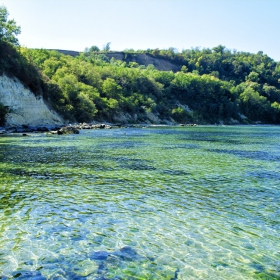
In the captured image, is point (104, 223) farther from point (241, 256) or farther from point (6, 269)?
point (241, 256)

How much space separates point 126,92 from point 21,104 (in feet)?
223

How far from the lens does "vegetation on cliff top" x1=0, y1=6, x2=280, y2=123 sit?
76.7 metres

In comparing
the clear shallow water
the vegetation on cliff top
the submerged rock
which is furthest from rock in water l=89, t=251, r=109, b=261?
the vegetation on cliff top

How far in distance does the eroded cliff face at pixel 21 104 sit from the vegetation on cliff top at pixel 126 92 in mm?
2714

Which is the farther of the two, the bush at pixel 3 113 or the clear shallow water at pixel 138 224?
the bush at pixel 3 113

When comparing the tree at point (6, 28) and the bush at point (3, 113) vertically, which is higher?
the tree at point (6, 28)

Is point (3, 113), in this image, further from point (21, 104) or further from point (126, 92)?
point (126, 92)

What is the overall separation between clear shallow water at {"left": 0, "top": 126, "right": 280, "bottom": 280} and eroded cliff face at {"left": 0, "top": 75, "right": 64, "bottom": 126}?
1711 inches

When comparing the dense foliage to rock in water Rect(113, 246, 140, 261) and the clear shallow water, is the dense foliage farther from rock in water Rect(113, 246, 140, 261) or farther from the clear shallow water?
rock in water Rect(113, 246, 140, 261)

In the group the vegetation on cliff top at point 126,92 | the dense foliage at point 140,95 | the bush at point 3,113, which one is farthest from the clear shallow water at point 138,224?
the dense foliage at point 140,95

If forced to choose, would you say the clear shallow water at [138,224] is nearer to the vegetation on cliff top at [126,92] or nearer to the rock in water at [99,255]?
the rock in water at [99,255]

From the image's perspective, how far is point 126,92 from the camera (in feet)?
415

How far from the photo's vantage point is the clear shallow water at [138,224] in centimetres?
769

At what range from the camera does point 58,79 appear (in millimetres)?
91125
